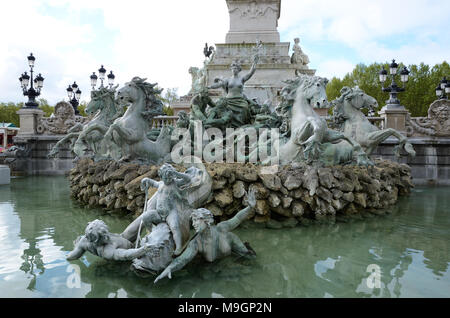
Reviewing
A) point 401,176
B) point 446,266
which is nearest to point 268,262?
point 446,266

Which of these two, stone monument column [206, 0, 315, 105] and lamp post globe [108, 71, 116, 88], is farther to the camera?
stone monument column [206, 0, 315, 105]

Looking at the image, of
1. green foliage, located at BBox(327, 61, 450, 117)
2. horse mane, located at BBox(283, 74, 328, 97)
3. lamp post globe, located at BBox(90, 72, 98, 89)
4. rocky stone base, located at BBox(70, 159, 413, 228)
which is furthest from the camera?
green foliage, located at BBox(327, 61, 450, 117)

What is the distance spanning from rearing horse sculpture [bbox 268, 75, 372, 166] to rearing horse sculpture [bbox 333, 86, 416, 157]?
3.80 ft

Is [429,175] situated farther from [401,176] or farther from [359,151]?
[359,151]

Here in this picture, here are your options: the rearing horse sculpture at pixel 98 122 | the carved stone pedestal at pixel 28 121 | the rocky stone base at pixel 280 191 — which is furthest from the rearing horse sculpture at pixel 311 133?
the carved stone pedestal at pixel 28 121

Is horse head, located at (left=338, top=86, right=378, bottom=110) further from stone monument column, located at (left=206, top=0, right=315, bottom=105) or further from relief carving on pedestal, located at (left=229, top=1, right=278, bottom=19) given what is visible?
relief carving on pedestal, located at (left=229, top=1, right=278, bottom=19)

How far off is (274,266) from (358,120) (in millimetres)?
4790

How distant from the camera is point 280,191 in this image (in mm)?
4738

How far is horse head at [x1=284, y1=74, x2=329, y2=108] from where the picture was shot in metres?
5.08

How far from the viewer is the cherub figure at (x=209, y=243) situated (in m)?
2.73

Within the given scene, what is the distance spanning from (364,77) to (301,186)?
30.4m

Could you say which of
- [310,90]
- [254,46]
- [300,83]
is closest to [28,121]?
[254,46]

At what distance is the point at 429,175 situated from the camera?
11188mm

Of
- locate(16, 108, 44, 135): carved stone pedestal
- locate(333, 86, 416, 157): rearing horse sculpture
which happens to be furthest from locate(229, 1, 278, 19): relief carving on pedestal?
A: locate(333, 86, 416, 157): rearing horse sculpture
